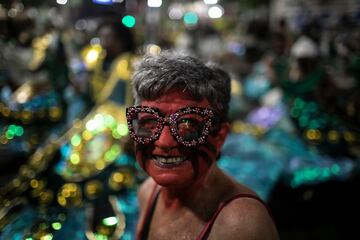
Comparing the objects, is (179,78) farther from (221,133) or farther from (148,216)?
(148,216)

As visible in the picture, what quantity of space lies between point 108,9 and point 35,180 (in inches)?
63.6

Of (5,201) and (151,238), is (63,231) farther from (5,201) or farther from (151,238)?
(5,201)

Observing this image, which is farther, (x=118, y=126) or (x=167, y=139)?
(x=118, y=126)

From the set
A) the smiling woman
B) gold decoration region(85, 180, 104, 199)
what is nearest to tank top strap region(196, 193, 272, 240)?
the smiling woman

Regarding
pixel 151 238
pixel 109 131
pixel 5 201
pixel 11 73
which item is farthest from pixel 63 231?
pixel 11 73

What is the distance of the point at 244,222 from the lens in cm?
126

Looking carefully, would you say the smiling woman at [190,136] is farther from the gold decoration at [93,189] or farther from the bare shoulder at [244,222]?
the gold decoration at [93,189]

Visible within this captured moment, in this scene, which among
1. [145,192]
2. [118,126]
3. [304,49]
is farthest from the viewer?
[304,49]

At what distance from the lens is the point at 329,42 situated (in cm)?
335

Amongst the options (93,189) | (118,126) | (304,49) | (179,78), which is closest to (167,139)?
(179,78)

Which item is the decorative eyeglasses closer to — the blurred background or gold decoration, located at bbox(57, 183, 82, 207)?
the blurred background

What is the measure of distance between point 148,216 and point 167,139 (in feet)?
1.42

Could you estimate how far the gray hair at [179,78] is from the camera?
124 cm

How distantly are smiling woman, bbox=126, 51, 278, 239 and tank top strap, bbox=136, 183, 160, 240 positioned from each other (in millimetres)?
187
